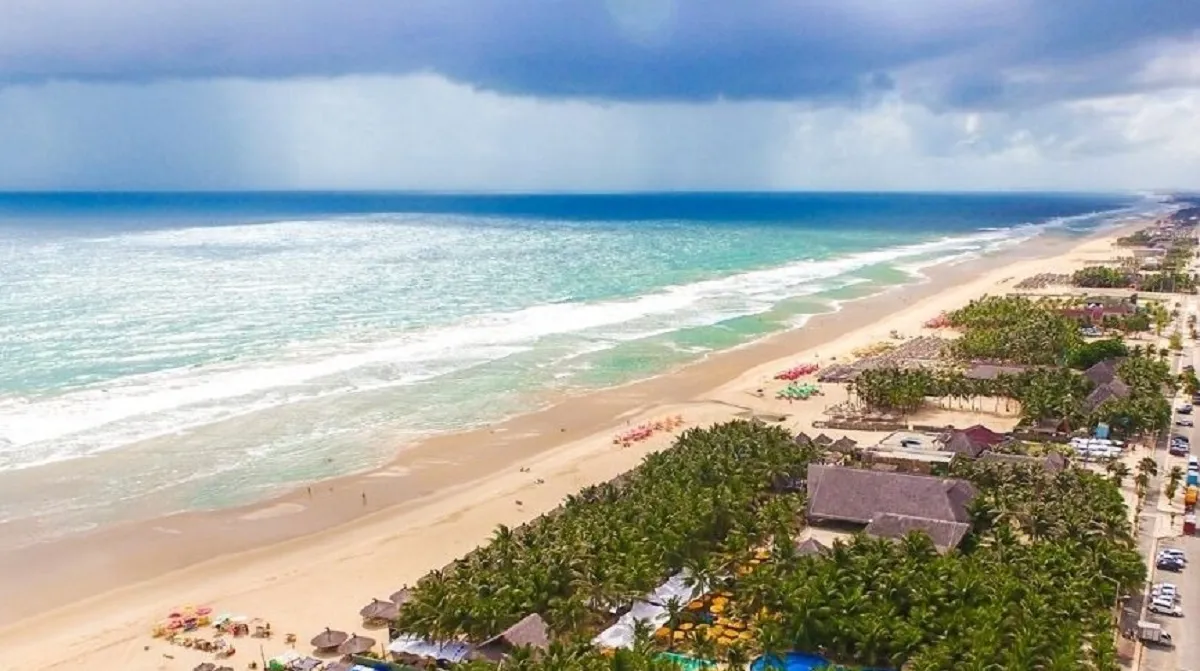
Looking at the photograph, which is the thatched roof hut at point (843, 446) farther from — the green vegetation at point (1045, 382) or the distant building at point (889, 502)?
the green vegetation at point (1045, 382)

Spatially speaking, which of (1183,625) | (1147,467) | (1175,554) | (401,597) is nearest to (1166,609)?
(1183,625)

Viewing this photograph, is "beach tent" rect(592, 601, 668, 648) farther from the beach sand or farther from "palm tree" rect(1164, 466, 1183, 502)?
"palm tree" rect(1164, 466, 1183, 502)

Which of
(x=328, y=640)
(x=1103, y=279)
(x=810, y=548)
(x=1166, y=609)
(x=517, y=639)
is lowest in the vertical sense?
(x=328, y=640)

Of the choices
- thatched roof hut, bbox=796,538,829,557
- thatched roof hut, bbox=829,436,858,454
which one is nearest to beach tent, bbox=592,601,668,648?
thatched roof hut, bbox=796,538,829,557

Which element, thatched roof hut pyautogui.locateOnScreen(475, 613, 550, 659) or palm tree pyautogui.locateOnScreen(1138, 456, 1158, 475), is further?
palm tree pyautogui.locateOnScreen(1138, 456, 1158, 475)

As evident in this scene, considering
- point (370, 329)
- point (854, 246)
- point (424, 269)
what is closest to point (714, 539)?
point (370, 329)

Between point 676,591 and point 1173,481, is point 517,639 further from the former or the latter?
point 1173,481
